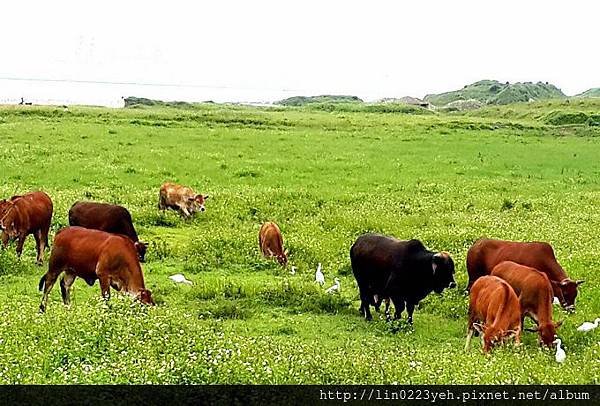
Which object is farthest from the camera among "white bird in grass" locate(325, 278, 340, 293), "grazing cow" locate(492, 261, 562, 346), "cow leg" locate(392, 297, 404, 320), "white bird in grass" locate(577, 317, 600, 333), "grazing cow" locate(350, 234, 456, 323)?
"white bird in grass" locate(325, 278, 340, 293)

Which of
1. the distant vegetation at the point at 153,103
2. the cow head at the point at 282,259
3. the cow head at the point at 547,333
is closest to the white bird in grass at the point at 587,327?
the cow head at the point at 547,333

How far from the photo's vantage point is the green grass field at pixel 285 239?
924 cm

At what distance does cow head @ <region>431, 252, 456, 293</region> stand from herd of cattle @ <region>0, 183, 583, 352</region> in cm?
2

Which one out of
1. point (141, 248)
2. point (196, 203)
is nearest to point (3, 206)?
point (141, 248)

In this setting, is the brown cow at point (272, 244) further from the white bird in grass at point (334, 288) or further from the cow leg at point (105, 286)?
the cow leg at point (105, 286)

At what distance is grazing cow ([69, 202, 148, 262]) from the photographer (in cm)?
1772

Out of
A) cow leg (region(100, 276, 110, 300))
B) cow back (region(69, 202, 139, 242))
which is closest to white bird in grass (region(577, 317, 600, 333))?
cow leg (region(100, 276, 110, 300))

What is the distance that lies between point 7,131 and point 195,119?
1996 cm

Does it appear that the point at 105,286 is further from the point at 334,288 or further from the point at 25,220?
the point at 25,220

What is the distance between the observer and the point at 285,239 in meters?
20.0

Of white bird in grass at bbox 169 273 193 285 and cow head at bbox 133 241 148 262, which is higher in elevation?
cow head at bbox 133 241 148 262

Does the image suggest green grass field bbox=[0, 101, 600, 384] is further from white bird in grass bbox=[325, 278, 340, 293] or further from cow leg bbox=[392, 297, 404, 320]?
cow leg bbox=[392, 297, 404, 320]

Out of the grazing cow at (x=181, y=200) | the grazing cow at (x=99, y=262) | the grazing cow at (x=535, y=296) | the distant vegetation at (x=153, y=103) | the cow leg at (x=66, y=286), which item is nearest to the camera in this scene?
the grazing cow at (x=535, y=296)

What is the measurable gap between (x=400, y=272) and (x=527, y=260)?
2.60 metres
